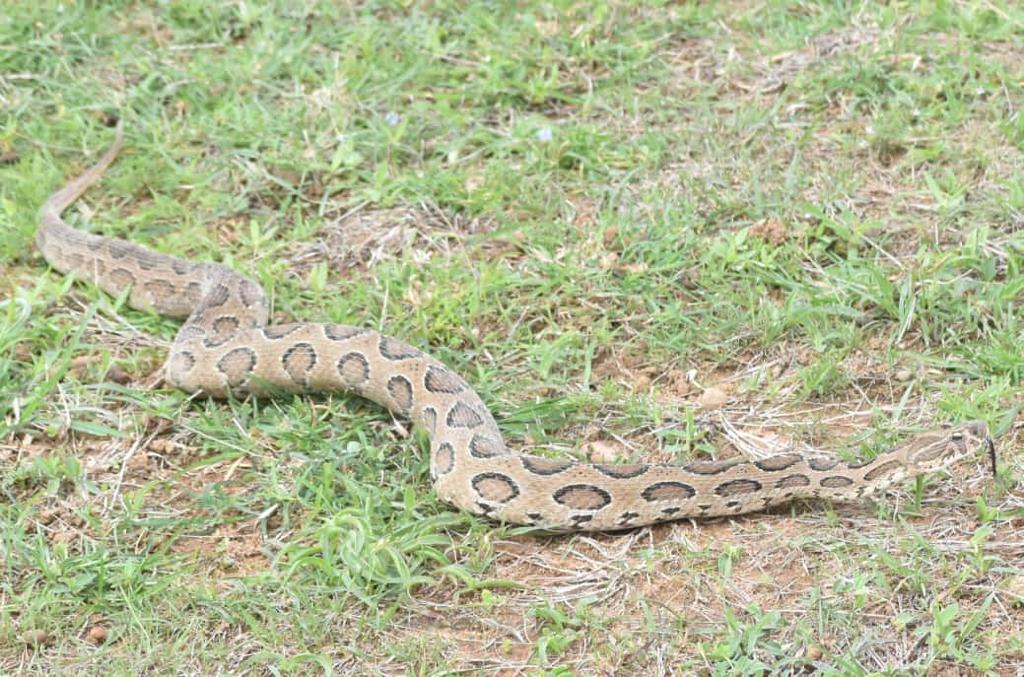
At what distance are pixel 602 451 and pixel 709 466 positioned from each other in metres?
0.68

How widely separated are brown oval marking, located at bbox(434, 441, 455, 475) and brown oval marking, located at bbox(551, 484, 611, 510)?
55cm

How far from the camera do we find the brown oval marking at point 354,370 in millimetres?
6969

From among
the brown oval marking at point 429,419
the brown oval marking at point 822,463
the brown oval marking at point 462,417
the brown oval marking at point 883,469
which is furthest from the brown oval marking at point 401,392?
the brown oval marking at point 883,469

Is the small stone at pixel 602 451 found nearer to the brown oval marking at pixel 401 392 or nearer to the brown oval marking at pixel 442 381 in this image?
the brown oval marking at pixel 442 381

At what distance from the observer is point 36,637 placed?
5625 millimetres

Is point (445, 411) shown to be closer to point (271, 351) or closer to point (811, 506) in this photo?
point (271, 351)

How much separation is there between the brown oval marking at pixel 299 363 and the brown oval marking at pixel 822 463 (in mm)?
2706

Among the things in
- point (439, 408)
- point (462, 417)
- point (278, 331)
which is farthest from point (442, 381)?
point (278, 331)

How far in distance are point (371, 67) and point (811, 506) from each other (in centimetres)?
483

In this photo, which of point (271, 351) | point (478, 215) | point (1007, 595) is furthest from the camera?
point (478, 215)

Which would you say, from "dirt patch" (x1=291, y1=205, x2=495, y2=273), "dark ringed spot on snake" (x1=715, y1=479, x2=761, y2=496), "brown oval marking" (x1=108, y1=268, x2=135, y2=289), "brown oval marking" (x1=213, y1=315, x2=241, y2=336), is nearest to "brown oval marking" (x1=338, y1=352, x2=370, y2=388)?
"brown oval marking" (x1=213, y1=315, x2=241, y2=336)

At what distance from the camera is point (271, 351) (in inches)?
280

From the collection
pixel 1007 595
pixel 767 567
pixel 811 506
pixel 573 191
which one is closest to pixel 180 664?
pixel 767 567

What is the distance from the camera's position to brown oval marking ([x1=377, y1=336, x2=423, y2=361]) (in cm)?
703
